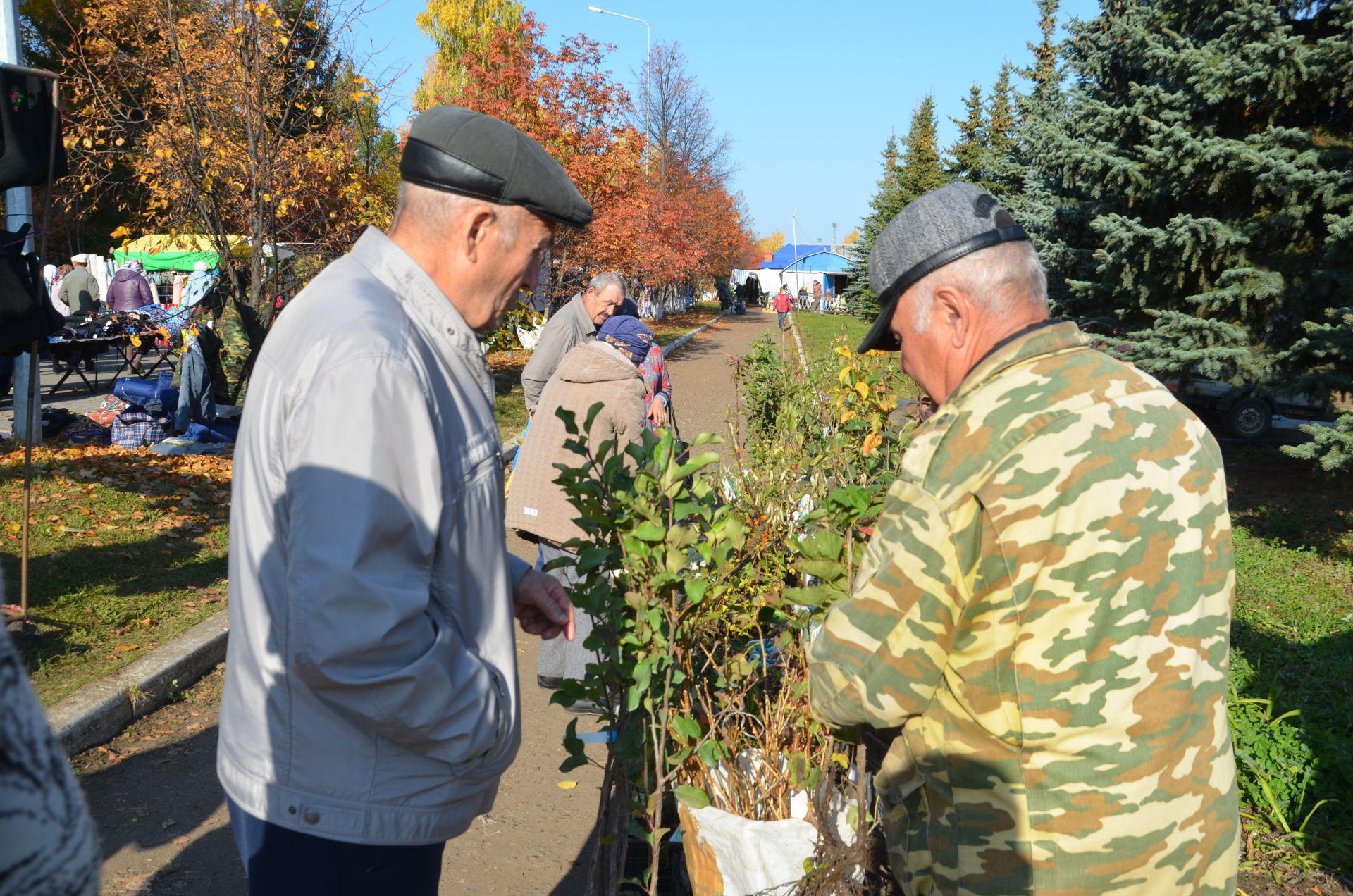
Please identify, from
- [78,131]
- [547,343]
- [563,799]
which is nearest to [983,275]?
[563,799]

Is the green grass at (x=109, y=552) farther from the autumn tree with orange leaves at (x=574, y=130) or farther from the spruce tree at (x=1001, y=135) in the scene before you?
the spruce tree at (x=1001, y=135)

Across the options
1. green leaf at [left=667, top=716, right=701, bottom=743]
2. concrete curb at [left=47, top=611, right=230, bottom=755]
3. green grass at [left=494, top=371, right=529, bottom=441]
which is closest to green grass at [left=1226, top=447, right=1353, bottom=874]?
green leaf at [left=667, top=716, right=701, bottom=743]

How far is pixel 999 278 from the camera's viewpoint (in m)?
1.84

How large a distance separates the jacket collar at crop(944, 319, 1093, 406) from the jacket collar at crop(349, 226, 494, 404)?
0.90 m

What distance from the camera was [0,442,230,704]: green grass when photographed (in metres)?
5.20

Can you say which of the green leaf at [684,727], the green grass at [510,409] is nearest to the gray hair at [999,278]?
the green leaf at [684,727]

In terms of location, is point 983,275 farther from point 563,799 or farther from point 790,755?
point 563,799

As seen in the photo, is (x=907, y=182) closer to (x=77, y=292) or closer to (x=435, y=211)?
(x=77, y=292)

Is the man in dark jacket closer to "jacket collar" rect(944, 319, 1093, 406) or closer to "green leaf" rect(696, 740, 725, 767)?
"green leaf" rect(696, 740, 725, 767)

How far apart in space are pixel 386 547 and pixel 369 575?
0.18ft

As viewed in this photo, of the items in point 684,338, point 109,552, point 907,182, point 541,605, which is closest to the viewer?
point 541,605

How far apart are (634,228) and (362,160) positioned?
8481 millimetres

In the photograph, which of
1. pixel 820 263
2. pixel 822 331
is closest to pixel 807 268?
pixel 820 263

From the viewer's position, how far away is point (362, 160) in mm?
12156
